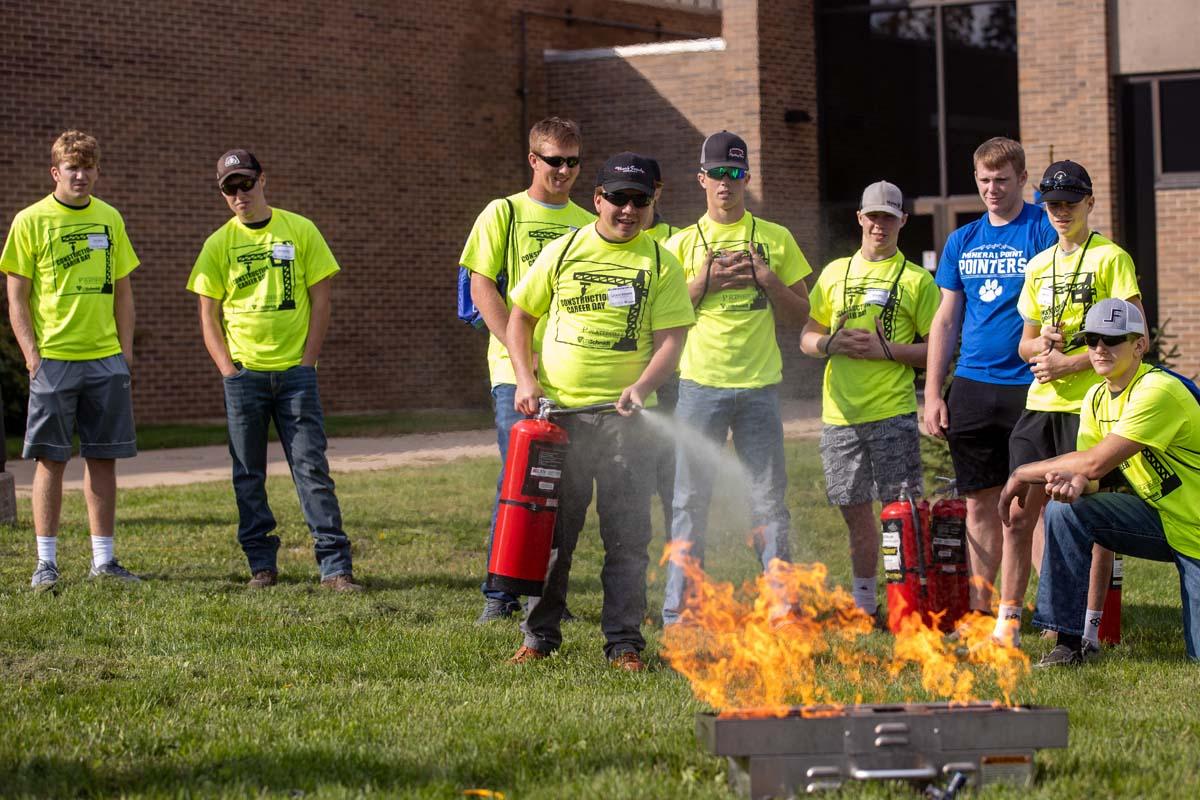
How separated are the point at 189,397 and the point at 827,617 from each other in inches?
552

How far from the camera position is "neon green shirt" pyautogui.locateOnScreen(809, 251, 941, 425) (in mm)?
7691

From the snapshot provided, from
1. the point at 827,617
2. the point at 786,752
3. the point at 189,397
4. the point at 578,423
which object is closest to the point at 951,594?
the point at 827,617

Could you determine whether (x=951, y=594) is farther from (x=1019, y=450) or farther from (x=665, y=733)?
(x=665, y=733)

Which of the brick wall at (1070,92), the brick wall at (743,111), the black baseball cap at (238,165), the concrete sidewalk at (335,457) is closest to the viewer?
the black baseball cap at (238,165)

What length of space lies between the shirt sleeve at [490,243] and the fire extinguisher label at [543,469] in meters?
1.44

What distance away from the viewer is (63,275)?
8.56 m

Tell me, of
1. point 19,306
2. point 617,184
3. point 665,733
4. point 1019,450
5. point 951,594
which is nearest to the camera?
point 665,733

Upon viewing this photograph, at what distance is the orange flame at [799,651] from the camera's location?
557 centimetres

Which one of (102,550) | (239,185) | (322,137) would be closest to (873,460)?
(239,185)

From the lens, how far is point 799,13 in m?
22.4

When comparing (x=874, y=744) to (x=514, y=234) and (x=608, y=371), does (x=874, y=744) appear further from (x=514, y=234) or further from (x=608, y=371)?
(x=514, y=234)

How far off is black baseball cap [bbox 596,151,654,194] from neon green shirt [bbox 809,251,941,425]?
1541 mm

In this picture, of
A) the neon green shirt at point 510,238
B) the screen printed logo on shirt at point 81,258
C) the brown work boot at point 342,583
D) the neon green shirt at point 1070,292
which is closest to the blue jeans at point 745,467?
the neon green shirt at point 510,238

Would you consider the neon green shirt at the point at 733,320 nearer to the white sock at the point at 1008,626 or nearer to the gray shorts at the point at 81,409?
the white sock at the point at 1008,626
